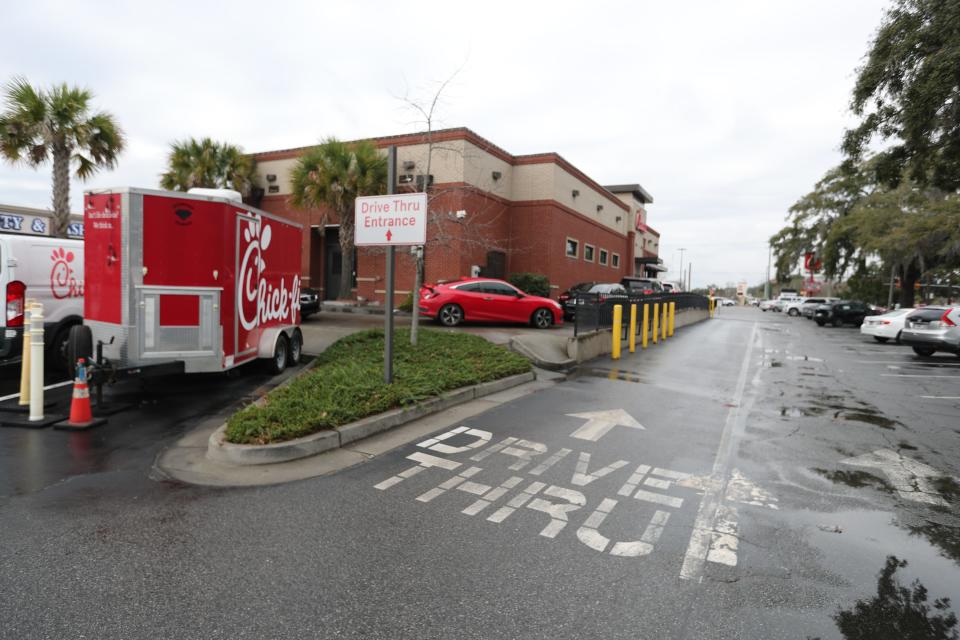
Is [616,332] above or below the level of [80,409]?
above

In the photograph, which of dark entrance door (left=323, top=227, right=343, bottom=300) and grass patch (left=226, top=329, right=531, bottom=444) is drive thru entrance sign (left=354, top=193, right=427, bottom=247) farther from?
dark entrance door (left=323, top=227, right=343, bottom=300)

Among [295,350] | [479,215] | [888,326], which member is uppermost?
[479,215]

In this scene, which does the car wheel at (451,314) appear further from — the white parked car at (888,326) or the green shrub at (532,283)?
the white parked car at (888,326)

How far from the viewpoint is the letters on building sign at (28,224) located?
69.0 feet

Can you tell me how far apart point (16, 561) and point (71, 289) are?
23.6 feet

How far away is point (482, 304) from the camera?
1655 centimetres

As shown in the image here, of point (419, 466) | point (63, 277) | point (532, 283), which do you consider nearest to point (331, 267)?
point (532, 283)

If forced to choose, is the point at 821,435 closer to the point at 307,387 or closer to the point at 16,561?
the point at 307,387

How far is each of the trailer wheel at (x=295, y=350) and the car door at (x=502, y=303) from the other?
706 centimetres

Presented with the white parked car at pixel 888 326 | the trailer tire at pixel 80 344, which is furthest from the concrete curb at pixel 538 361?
the white parked car at pixel 888 326

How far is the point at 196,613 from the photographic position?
9.36 ft

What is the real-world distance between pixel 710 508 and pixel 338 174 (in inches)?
775

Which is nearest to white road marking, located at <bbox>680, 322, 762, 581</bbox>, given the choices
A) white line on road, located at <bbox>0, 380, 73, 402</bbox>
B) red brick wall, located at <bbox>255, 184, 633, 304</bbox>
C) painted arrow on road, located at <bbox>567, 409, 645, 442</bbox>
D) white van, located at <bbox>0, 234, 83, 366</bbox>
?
painted arrow on road, located at <bbox>567, 409, 645, 442</bbox>

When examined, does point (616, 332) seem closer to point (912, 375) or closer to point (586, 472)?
point (912, 375)
